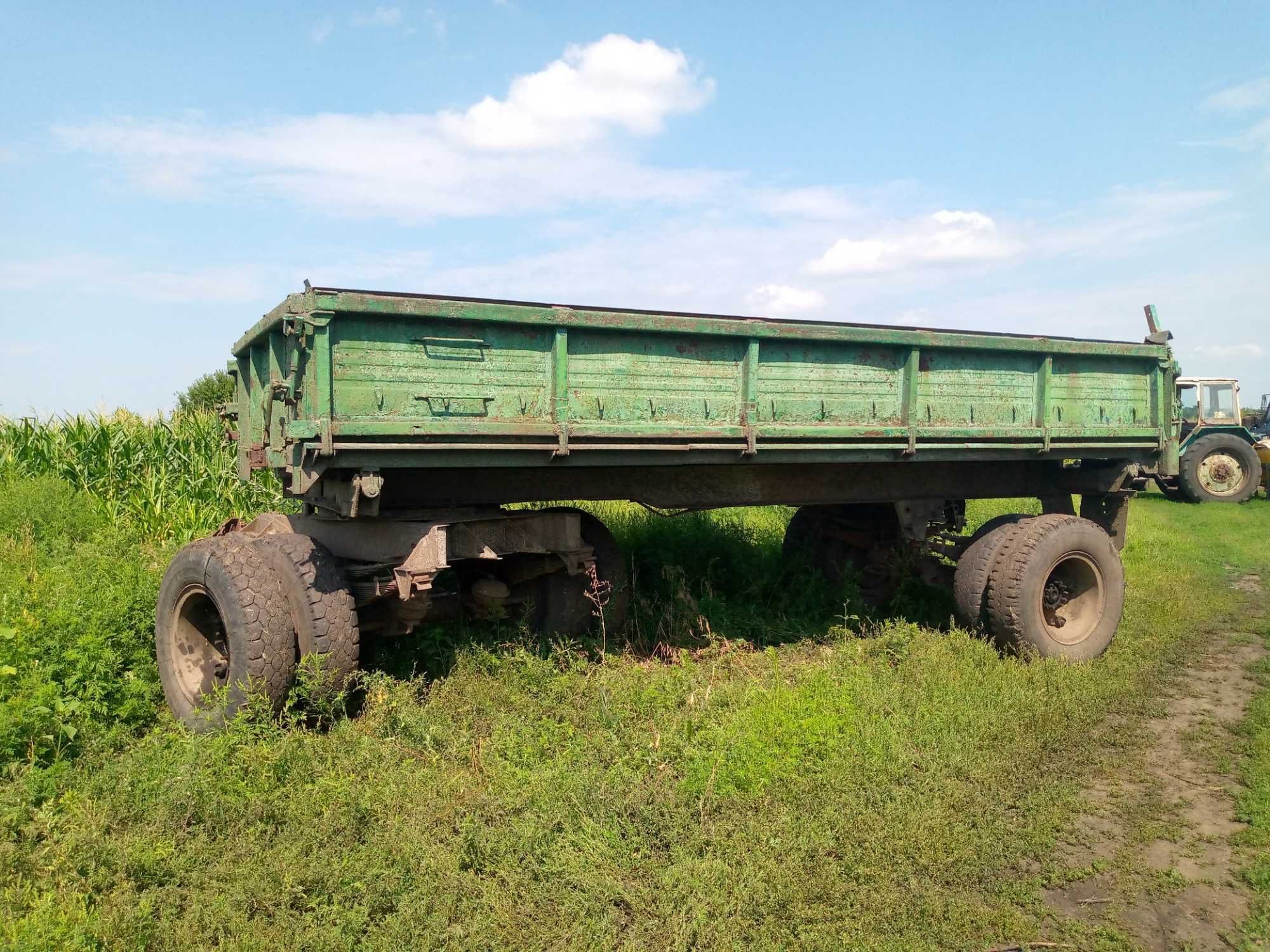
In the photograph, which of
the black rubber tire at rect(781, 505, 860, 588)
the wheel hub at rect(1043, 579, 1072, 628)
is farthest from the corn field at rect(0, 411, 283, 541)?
the wheel hub at rect(1043, 579, 1072, 628)

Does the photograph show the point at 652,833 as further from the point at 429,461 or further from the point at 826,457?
the point at 826,457

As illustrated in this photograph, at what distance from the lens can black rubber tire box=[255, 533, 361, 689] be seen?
4617mm

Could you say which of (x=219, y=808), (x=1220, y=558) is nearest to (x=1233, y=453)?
(x=1220, y=558)

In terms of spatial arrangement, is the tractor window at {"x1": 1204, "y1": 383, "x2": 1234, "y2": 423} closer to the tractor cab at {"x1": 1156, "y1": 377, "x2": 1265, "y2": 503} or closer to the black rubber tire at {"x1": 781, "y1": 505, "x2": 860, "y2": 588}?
the tractor cab at {"x1": 1156, "y1": 377, "x2": 1265, "y2": 503}

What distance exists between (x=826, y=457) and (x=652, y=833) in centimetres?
281

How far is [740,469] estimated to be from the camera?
5.91 m

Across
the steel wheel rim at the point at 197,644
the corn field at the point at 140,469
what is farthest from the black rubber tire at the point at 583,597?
→ the corn field at the point at 140,469

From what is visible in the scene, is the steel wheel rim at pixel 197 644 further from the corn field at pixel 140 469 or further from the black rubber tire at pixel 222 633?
the corn field at pixel 140 469

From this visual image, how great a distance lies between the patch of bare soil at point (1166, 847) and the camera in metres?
3.44

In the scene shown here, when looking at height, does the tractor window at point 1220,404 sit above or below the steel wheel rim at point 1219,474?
above

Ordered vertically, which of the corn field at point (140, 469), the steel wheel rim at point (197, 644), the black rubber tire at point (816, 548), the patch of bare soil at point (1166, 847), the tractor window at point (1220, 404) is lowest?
the patch of bare soil at point (1166, 847)

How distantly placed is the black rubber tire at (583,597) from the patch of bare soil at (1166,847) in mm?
3012

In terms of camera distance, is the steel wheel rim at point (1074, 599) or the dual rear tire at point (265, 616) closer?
the dual rear tire at point (265, 616)

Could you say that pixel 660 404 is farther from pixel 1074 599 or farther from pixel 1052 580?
pixel 1074 599
